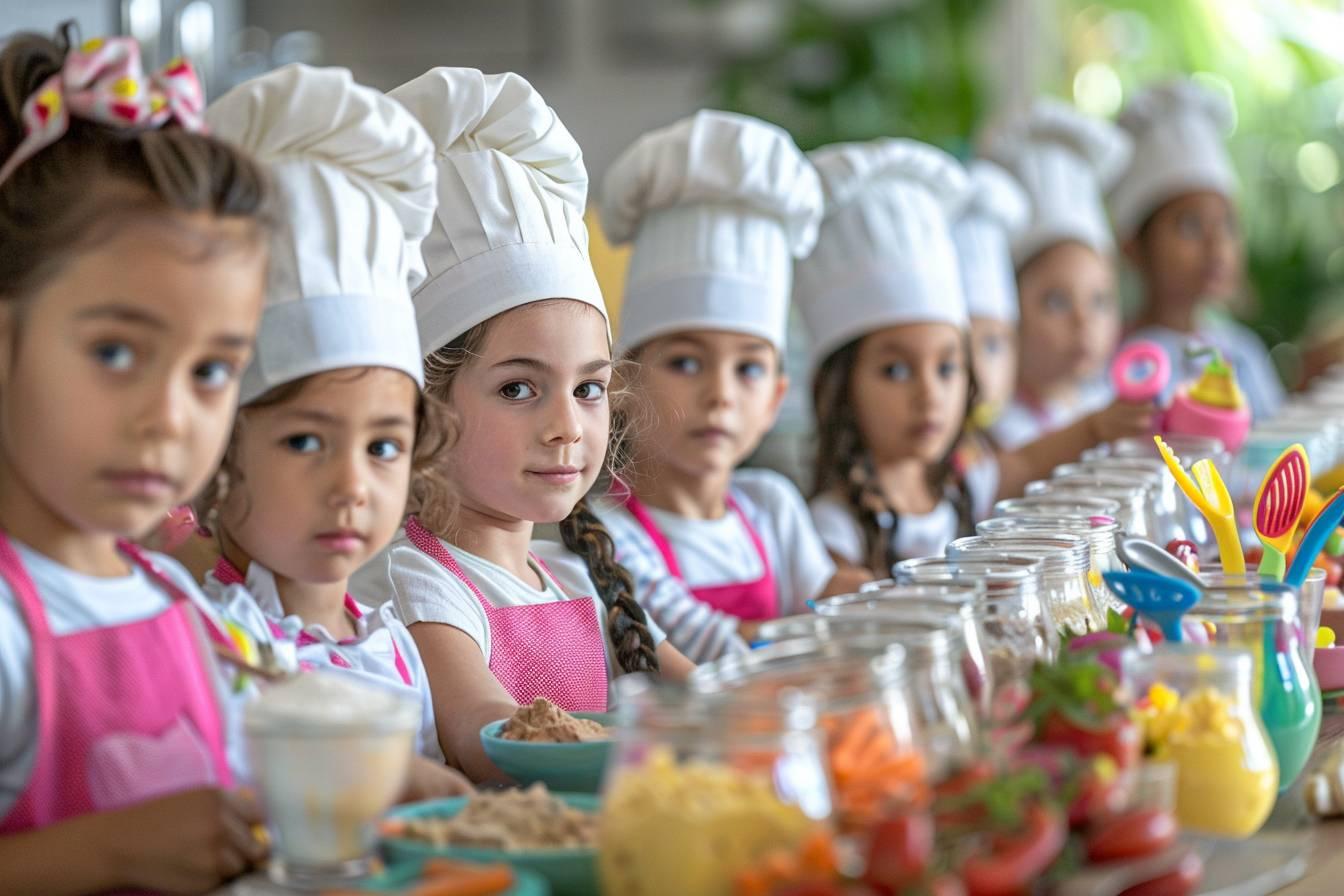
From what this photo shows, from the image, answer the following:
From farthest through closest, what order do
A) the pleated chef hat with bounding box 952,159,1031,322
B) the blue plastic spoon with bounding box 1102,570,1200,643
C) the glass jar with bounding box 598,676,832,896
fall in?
the pleated chef hat with bounding box 952,159,1031,322 < the blue plastic spoon with bounding box 1102,570,1200,643 < the glass jar with bounding box 598,676,832,896

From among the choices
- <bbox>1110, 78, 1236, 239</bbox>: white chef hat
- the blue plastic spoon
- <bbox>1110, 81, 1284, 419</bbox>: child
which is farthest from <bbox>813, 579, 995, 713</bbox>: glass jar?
<bbox>1110, 78, 1236, 239</bbox>: white chef hat

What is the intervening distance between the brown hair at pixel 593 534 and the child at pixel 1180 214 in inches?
91.2

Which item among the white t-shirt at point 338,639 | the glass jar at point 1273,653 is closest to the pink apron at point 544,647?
the white t-shirt at point 338,639

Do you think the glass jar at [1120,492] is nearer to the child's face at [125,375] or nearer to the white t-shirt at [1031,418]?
the child's face at [125,375]

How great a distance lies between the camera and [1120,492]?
1.51 meters

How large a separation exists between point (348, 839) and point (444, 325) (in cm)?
82

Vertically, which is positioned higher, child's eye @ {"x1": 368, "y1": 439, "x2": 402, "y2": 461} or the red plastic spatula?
child's eye @ {"x1": 368, "y1": 439, "x2": 402, "y2": 461}

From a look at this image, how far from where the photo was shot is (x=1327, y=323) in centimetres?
511

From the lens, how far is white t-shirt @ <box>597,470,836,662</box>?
1.91 meters

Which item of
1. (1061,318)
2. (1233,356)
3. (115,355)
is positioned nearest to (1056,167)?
(1061,318)

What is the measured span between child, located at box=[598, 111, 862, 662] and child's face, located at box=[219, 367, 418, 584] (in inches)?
31.5

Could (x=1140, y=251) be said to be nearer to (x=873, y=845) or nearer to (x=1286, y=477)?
(x=1286, y=477)

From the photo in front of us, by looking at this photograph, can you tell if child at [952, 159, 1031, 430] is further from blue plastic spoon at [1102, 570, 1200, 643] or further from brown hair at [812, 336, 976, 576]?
blue plastic spoon at [1102, 570, 1200, 643]

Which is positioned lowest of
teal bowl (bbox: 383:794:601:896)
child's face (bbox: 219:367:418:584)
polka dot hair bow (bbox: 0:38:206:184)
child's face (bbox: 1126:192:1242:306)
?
teal bowl (bbox: 383:794:601:896)
